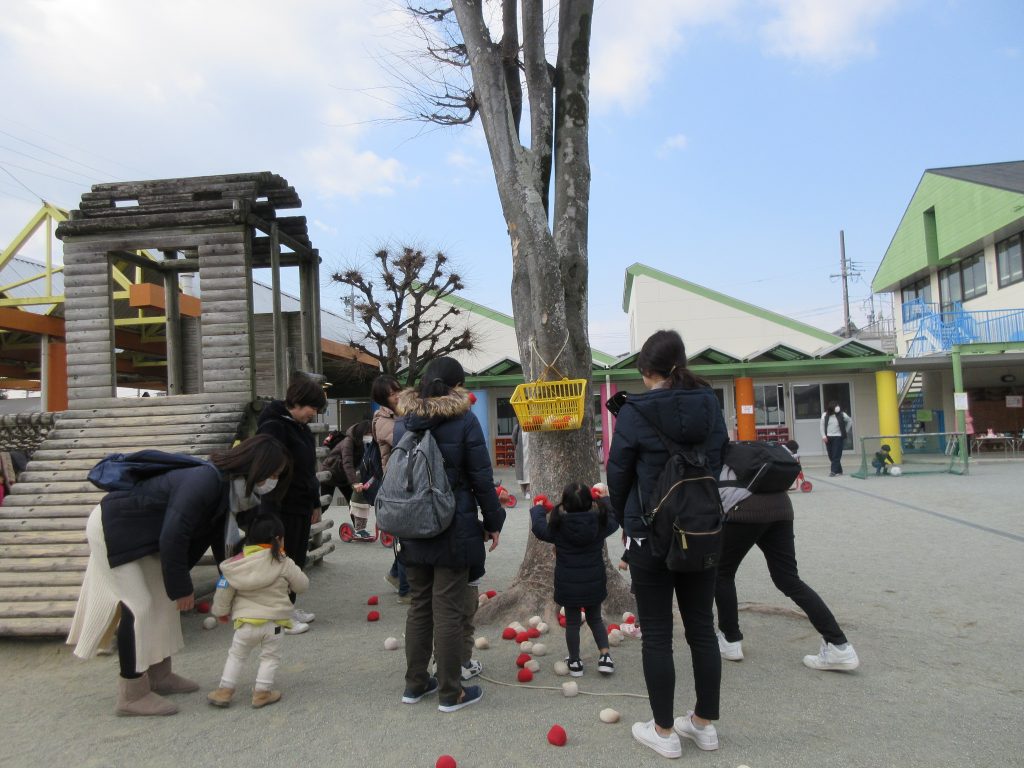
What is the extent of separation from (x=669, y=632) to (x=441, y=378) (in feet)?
5.33

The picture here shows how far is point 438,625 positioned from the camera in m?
3.36

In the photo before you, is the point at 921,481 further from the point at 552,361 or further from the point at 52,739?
the point at 52,739

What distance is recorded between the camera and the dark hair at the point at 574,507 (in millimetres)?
3719

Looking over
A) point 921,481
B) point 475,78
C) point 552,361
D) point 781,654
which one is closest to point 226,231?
point 475,78

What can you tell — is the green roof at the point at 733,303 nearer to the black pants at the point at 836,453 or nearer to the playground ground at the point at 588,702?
the black pants at the point at 836,453

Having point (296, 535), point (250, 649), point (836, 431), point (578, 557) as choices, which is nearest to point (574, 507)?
point (578, 557)

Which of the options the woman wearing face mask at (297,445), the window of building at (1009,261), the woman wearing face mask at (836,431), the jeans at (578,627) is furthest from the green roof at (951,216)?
the woman wearing face mask at (297,445)

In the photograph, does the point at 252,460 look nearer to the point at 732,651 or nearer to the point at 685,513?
the point at 685,513

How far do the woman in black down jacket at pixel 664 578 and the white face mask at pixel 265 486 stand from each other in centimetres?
179

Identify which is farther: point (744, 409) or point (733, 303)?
point (733, 303)

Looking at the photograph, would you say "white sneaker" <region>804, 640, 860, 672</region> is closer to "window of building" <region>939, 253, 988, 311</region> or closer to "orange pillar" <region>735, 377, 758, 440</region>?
"orange pillar" <region>735, 377, 758, 440</region>

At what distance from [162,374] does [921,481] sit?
19.0m

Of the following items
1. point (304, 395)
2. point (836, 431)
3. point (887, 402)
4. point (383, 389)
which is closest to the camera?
point (304, 395)

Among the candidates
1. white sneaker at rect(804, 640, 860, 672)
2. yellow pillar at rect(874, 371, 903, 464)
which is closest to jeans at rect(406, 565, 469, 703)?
white sneaker at rect(804, 640, 860, 672)
